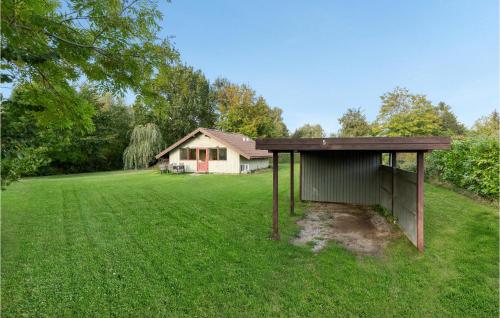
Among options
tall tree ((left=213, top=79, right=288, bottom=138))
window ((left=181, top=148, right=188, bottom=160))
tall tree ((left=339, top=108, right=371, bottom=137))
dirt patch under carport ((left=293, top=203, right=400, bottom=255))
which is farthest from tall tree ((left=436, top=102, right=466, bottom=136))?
dirt patch under carport ((left=293, top=203, right=400, bottom=255))

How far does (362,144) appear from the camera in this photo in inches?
172

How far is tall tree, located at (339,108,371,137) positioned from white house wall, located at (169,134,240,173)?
1995cm

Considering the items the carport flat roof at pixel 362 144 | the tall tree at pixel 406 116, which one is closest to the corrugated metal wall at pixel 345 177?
the carport flat roof at pixel 362 144

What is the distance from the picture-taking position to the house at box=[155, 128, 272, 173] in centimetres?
1742

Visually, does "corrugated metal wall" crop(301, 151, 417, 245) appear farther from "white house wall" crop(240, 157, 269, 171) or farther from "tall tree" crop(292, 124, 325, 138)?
"tall tree" crop(292, 124, 325, 138)

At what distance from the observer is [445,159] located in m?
9.38

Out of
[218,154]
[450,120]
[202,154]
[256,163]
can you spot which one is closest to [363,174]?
[218,154]

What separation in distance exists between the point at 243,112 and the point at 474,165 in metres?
25.6

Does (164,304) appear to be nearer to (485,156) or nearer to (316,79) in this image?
(485,156)

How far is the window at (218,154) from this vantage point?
17.7 meters

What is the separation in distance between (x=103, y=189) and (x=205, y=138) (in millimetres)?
8547

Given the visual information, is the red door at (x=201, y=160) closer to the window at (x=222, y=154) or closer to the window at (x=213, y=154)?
the window at (x=213, y=154)

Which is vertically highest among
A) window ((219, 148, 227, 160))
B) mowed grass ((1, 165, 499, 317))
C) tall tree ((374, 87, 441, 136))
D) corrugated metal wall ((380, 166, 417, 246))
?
tall tree ((374, 87, 441, 136))

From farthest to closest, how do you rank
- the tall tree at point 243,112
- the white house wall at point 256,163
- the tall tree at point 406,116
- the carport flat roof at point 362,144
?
the tall tree at point 243,112
the tall tree at point 406,116
the white house wall at point 256,163
the carport flat roof at point 362,144
